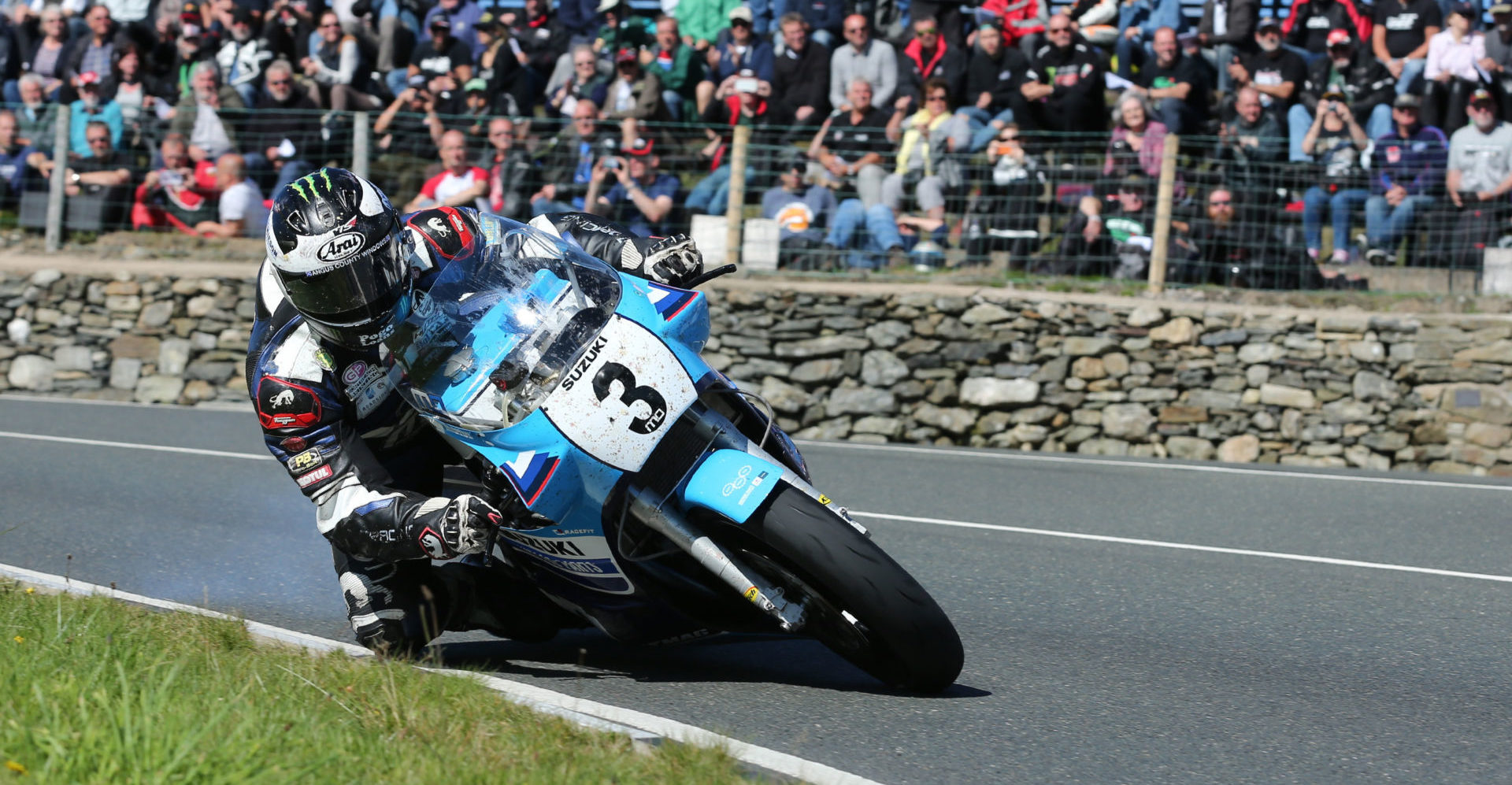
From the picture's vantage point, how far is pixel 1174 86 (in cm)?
1204

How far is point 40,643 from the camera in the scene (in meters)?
4.09

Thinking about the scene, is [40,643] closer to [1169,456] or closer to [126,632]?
[126,632]

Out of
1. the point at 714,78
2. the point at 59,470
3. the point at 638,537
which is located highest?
the point at 714,78

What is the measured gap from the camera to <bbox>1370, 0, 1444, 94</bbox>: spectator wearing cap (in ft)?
38.3

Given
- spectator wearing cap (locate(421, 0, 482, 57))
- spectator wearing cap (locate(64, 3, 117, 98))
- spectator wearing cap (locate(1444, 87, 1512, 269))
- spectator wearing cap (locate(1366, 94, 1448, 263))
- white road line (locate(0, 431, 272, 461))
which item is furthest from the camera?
spectator wearing cap (locate(64, 3, 117, 98))

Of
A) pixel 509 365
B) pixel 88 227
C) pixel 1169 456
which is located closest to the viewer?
pixel 509 365

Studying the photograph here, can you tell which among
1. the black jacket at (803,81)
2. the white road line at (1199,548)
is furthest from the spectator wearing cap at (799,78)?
the white road line at (1199,548)

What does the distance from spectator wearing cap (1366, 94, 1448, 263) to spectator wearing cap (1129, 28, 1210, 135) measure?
1.39m

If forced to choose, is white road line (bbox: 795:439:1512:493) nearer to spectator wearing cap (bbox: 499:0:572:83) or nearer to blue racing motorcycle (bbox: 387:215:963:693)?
spectator wearing cap (bbox: 499:0:572:83)

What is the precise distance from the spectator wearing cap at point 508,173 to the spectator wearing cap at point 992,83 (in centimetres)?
368

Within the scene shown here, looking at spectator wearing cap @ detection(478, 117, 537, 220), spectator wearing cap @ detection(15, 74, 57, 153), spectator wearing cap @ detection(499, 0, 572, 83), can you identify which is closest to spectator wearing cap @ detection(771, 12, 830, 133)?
spectator wearing cap @ detection(478, 117, 537, 220)

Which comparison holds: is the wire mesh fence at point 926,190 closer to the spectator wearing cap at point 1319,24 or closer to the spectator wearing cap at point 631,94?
the spectator wearing cap at point 631,94

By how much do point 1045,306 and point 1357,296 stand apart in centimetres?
224

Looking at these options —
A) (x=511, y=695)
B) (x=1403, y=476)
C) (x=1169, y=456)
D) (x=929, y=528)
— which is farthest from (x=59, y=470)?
(x=1403, y=476)
